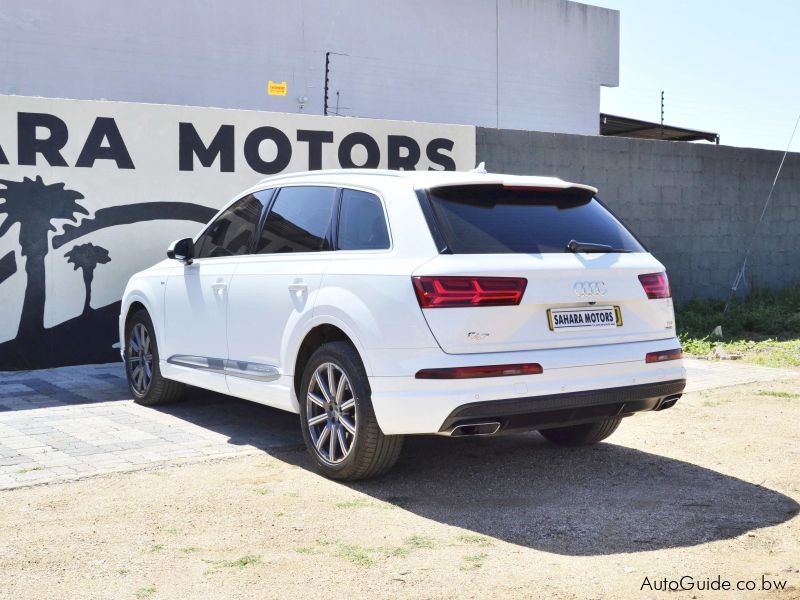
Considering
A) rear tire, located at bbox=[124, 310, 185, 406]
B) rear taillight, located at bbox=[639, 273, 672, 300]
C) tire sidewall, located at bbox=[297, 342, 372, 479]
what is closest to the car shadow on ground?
tire sidewall, located at bbox=[297, 342, 372, 479]

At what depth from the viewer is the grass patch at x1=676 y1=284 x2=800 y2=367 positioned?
11508mm

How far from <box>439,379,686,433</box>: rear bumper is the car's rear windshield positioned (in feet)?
2.70

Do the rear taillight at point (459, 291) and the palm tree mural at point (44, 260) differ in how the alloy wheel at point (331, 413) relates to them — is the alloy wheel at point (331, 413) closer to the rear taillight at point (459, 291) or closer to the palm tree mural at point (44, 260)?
the rear taillight at point (459, 291)

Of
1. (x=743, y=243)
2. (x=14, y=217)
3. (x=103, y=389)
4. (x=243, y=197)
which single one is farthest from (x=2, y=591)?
(x=743, y=243)

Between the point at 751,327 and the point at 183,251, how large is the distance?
861 centimetres

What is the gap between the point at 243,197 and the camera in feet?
24.2

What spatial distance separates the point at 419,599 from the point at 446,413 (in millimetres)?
1312

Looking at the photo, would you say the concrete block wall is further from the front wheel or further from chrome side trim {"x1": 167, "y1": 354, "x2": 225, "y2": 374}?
the front wheel

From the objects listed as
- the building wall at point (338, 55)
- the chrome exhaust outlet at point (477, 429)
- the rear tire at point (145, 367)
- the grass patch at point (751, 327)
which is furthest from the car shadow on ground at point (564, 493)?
the building wall at point (338, 55)

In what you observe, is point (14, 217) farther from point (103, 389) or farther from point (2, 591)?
point (2, 591)

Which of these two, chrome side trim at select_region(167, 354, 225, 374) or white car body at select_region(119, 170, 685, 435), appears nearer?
white car body at select_region(119, 170, 685, 435)

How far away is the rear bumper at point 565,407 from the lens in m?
5.20

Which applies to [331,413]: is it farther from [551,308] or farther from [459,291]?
[551,308]

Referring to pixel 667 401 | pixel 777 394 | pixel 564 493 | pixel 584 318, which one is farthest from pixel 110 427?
pixel 777 394
